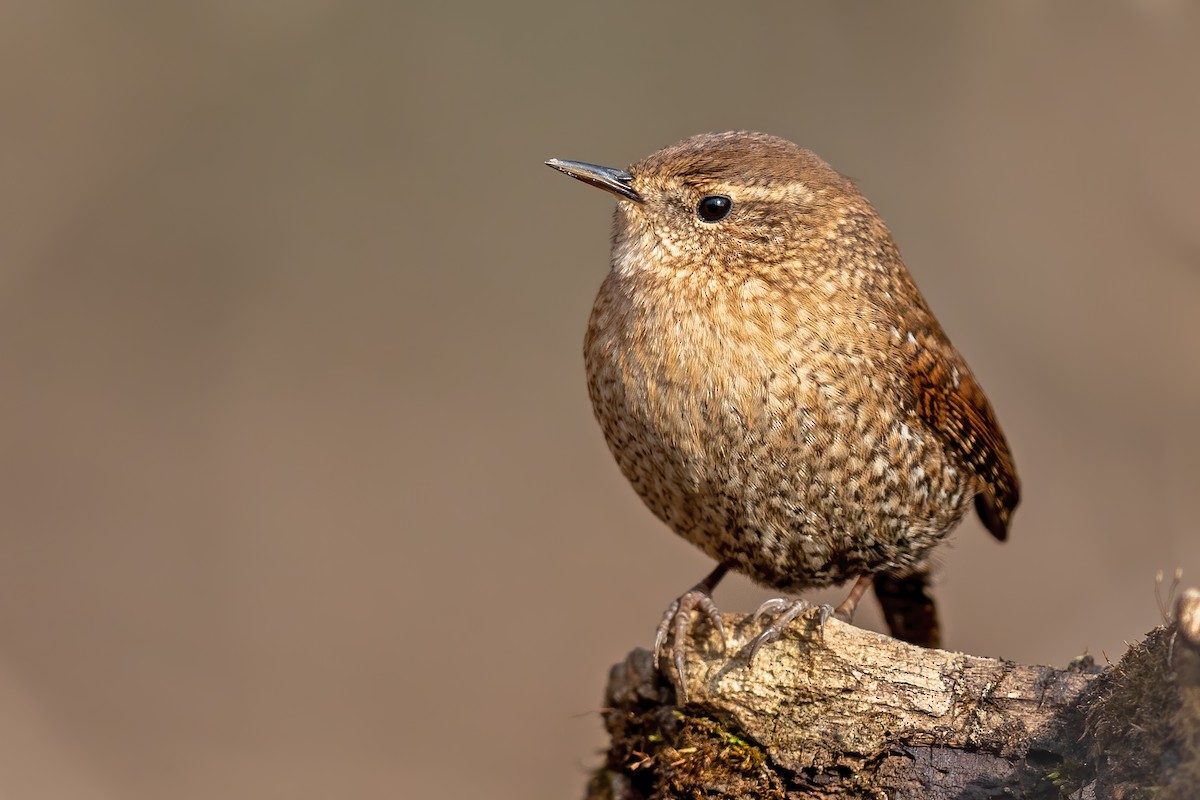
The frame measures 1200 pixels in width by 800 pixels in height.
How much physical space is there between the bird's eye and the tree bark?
1.16 metres

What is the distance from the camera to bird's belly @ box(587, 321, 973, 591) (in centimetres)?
316

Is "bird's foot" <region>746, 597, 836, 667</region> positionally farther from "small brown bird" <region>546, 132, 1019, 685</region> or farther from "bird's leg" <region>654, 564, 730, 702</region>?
"bird's leg" <region>654, 564, 730, 702</region>

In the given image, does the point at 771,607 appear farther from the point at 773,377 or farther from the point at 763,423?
the point at 773,377

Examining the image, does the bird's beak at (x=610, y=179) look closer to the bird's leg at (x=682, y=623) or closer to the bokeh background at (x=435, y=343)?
the bird's leg at (x=682, y=623)

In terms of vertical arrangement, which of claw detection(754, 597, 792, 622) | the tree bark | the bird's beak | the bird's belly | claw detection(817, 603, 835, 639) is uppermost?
the bird's beak

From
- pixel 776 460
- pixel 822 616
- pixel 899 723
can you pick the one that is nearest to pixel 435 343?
pixel 776 460

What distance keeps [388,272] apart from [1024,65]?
430cm

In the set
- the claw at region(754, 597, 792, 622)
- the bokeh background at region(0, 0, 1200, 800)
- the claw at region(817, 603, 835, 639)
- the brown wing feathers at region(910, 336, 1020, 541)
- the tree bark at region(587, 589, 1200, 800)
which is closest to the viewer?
the tree bark at region(587, 589, 1200, 800)

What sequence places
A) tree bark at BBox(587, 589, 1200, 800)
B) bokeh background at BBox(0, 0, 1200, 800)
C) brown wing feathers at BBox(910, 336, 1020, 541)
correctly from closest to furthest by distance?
tree bark at BBox(587, 589, 1200, 800), brown wing feathers at BBox(910, 336, 1020, 541), bokeh background at BBox(0, 0, 1200, 800)

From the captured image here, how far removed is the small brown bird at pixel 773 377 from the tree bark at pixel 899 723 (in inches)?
5.3

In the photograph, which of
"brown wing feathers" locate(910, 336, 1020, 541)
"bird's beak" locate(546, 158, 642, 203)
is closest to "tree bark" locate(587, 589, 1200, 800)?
"brown wing feathers" locate(910, 336, 1020, 541)

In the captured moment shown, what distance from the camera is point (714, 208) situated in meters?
3.41

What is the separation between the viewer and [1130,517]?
6.35 m

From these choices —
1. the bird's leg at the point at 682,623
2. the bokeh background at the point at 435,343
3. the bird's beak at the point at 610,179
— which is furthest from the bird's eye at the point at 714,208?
the bokeh background at the point at 435,343
